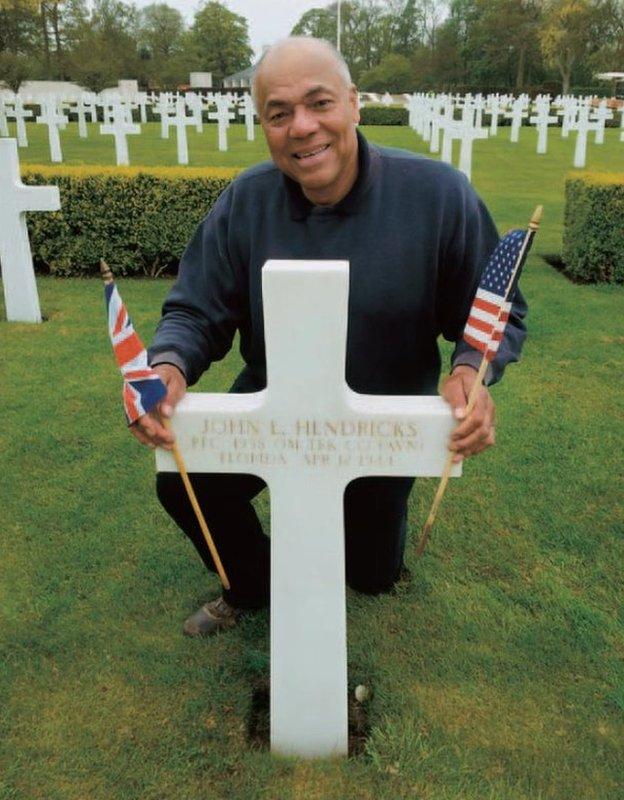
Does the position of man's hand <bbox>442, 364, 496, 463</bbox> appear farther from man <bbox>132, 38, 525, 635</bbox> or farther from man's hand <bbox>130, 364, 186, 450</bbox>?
man's hand <bbox>130, 364, 186, 450</bbox>

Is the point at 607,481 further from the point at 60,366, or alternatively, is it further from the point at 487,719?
the point at 60,366

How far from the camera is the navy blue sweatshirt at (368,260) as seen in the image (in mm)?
2154

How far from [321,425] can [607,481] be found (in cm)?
235

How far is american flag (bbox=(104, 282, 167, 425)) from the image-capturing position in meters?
1.75

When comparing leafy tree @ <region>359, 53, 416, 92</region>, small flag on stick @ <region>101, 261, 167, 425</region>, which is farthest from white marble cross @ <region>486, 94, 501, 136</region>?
leafy tree @ <region>359, 53, 416, 92</region>

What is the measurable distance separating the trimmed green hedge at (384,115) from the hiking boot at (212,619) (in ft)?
112

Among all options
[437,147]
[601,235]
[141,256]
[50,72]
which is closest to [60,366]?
[141,256]

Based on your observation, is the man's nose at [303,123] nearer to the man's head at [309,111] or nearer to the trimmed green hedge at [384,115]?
the man's head at [309,111]

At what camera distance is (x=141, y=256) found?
7.61 metres

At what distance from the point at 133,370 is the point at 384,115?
35568mm

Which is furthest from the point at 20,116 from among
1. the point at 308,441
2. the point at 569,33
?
the point at 569,33

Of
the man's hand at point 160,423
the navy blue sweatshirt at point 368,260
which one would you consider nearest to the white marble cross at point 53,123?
the navy blue sweatshirt at point 368,260

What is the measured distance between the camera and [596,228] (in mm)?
7145

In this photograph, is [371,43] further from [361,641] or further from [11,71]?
[361,641]
